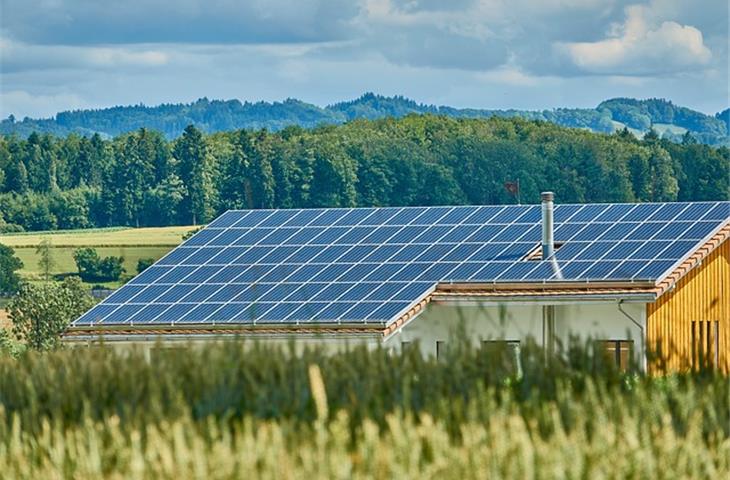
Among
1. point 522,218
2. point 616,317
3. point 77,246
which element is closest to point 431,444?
point 616,317

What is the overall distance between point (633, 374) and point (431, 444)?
2612 millimetres

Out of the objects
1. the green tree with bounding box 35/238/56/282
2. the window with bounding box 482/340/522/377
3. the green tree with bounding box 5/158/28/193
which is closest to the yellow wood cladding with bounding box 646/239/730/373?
the window with bounding box 482/340/522/377

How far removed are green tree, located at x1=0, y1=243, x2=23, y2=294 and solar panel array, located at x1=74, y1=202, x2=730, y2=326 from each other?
9518 centimetres

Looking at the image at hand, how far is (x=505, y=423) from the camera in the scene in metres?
11.2

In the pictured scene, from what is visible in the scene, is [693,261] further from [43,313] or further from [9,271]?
[9,271]

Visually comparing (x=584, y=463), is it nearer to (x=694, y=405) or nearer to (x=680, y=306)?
(x=694, y=405)

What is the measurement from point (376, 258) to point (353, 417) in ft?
97.5

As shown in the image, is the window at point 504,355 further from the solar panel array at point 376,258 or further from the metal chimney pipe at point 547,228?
the metal chimney pipe at point 547,228

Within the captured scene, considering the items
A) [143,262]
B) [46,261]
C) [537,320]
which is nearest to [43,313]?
[143,262]

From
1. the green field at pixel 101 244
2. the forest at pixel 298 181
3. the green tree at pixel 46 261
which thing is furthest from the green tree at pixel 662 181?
the green tree at pixel 46 261

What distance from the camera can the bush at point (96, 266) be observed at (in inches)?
5891

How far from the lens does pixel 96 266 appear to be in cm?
15125

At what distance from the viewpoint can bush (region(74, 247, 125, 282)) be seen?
149625mm

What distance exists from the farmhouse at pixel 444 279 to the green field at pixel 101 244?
10210 cm
